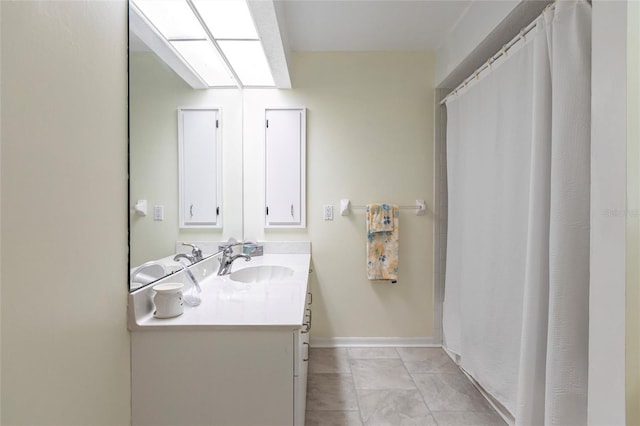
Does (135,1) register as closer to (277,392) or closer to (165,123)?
(165,123)

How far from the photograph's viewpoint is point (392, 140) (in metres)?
2.51

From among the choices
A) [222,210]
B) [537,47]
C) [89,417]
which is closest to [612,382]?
[537,47]

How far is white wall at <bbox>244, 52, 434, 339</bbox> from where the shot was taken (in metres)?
2.49

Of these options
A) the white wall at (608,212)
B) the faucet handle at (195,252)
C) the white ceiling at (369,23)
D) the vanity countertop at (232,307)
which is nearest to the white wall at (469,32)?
the white ceiling at (369,23)

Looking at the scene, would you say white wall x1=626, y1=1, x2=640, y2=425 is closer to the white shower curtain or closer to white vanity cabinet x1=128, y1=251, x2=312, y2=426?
the white shower curtain

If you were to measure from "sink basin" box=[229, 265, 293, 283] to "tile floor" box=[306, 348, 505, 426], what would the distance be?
76 cm

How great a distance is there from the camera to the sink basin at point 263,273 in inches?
78.5

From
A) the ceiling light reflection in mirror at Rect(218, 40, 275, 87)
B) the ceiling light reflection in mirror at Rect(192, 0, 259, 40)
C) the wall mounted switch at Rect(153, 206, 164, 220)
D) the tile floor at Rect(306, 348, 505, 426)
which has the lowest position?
the tile floor at Rect(306, 348, 505, 426)

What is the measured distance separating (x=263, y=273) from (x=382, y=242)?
1.00 meters

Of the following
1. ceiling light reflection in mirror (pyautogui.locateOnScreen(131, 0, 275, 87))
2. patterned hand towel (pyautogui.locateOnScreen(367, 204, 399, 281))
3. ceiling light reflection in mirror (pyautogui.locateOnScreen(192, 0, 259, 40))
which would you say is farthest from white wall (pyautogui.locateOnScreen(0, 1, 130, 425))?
patterned hand towel (pyautogui.locateOnScreen(367, 204, 399, 281))

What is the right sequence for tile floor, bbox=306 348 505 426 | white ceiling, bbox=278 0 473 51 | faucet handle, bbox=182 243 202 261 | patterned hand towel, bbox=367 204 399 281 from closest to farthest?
faucet handle, bbox=182 243 202 261 → tile floor, bbox=306 348 505 426 → white ceiling, bbox=278 0 473 51 → patterned hand towel, bbox=367 204 399 281

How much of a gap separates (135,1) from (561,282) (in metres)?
1.93

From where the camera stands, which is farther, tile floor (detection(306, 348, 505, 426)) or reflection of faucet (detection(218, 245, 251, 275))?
reflection of faucet (detection(218, 245, 251, 275))

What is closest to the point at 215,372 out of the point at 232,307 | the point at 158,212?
the point at 232,307
